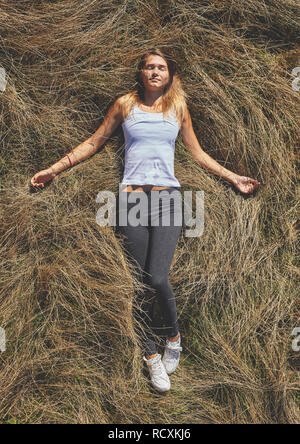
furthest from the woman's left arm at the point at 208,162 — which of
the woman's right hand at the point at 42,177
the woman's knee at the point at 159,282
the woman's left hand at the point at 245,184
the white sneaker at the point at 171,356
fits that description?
the white sneaker at the point at 171,356

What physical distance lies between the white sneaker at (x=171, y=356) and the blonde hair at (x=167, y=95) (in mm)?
1629

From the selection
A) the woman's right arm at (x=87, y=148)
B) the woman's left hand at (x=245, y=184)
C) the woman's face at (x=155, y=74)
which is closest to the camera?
the woman's face at (x=155, y=74)

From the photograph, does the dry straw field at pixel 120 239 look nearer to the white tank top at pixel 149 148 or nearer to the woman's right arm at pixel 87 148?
the woman's right arm at pixel 87 148

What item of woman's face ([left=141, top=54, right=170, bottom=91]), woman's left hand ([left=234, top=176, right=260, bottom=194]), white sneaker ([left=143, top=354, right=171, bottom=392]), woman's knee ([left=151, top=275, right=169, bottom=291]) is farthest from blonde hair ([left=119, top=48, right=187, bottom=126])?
white sneaker ([left=143, top=354, right=171, bottom=392])

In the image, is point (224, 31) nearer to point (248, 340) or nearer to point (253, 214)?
point (253, 214)

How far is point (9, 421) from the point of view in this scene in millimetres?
2635

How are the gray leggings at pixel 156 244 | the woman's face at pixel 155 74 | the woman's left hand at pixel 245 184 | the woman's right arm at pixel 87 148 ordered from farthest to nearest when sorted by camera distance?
1. the woman's left hand at pixel 245 184
2. the woman's right arm at pixel 87 148
3. the woman's face at pixel 155 74
4. the gray leggings at pixel 156 244

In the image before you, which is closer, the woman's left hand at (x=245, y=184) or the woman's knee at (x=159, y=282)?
the woman's knee at (x=159, y=282)

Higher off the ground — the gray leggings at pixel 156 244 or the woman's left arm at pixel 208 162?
the woman's left arm at pixel 208 162

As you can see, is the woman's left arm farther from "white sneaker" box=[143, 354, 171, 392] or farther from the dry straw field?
"white sneaker" box=[143, 354, 171, 392]

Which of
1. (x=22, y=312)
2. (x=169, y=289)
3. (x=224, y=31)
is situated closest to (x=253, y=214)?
(x=169, y=289)

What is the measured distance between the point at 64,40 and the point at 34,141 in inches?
31.6

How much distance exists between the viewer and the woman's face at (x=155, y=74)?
102 inches

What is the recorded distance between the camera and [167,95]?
2.68 metres
